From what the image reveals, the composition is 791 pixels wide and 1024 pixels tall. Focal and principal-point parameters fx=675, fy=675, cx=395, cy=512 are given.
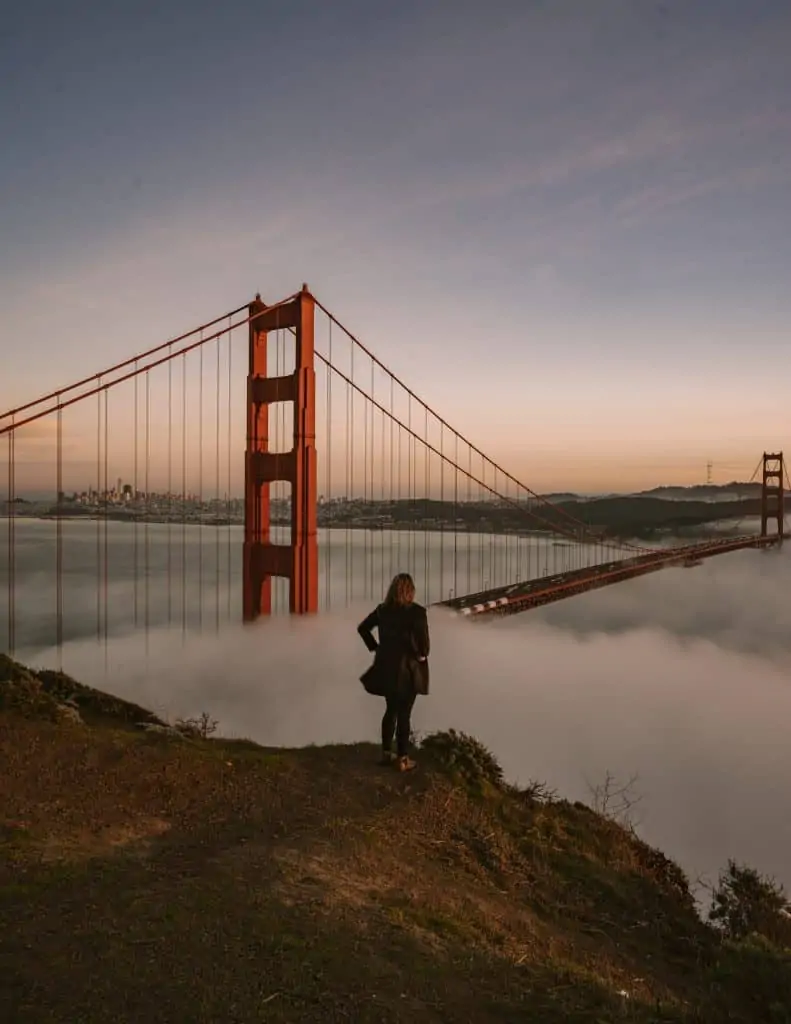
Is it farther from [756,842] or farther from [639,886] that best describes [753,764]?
[639,886]

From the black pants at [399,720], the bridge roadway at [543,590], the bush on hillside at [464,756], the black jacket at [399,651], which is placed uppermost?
the black jacket at [399,651]

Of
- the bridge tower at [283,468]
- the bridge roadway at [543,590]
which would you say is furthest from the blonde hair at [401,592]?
the bridge roadway at [543,590]

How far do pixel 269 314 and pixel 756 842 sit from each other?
3987 centimetres

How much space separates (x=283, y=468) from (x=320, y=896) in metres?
13.4

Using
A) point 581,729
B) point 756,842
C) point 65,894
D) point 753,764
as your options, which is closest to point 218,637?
point 65,894

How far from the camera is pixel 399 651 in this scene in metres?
6.37

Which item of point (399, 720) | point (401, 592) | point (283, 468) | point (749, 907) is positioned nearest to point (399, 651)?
point (401, 592)

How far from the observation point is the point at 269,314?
18.2m

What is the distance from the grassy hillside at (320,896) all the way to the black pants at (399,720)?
308mm

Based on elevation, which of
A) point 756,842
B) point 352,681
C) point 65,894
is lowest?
point 756,842

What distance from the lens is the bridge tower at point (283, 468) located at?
16438 millimetres

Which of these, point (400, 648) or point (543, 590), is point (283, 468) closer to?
point (400, 648)

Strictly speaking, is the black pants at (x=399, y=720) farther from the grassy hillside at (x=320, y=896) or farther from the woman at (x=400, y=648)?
the grassy hillside at (x=320, y=896)

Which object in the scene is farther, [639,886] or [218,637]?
[218,637]
